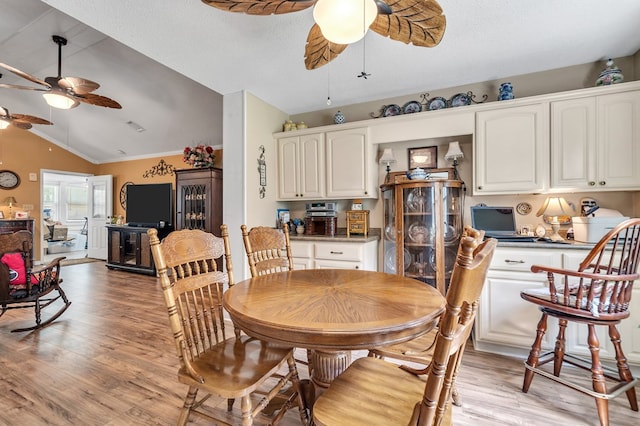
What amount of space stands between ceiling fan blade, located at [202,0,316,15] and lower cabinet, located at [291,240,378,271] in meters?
2.09

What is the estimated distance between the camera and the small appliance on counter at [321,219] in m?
A: 3.41

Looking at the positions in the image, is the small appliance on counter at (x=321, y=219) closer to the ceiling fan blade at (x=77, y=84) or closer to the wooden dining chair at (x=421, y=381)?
the wooden dining chair at (x=421, y=381)

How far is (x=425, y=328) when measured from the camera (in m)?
1.06

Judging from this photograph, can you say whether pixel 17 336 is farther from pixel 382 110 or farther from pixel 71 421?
pixel 382 110

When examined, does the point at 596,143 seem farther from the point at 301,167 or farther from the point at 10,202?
the point at 10,202

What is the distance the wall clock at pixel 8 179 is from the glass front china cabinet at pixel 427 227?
7900mm

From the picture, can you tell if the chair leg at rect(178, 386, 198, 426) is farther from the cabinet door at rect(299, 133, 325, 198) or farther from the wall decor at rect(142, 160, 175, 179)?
the wall decor at rect(142, 160, 175, 179)

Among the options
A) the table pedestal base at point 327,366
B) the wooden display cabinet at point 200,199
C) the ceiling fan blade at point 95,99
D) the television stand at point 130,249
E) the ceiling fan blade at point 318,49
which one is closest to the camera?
the table pedestal base at point 327,366

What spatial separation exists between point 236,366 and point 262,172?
94.2 inches

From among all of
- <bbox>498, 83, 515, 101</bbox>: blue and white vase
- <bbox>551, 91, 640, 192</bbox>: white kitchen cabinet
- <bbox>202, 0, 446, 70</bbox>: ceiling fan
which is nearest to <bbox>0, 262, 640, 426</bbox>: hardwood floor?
<bbox>551, 91, 640, 192</bbox>: white kitchen cabinet

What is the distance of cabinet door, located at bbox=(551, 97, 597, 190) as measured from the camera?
2.37m

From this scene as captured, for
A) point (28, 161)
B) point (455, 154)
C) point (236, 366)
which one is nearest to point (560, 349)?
point (455, 154)

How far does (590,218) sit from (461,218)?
3.16 ft

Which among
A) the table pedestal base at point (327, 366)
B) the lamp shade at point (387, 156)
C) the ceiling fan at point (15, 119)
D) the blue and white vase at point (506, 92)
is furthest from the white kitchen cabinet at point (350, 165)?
the ceiling fan at point (15, 119)
